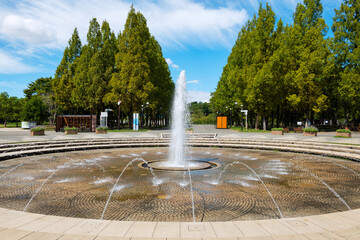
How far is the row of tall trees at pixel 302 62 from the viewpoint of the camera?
122 ft

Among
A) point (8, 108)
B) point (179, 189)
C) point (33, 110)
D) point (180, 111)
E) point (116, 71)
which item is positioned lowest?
point (179, 189)

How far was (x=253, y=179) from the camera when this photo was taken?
29.1ft

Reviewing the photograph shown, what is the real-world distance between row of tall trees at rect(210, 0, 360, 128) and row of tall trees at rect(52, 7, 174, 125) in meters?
15.5

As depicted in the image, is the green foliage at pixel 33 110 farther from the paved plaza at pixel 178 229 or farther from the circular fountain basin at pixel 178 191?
the paved plaza at pixel 178 229

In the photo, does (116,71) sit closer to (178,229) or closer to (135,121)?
(135,121)

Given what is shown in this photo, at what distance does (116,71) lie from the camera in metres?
46.4

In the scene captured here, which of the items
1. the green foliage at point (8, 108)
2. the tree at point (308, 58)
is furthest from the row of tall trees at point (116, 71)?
the green foliage at point (8, 108)

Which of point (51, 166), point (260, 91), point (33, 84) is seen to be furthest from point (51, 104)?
point (51, 166)

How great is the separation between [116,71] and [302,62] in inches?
1247

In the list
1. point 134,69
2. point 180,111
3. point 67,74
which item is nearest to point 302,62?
point 134,69

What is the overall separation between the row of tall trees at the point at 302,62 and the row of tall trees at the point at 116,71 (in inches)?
612

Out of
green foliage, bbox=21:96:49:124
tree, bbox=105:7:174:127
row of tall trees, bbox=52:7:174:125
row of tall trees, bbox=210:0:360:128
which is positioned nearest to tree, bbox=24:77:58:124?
green foliage, bbox=21:96:49:124

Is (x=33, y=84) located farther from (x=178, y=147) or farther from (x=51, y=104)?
(x=178, y=147)

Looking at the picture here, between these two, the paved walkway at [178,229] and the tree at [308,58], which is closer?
the paved walkway at [178,229]
